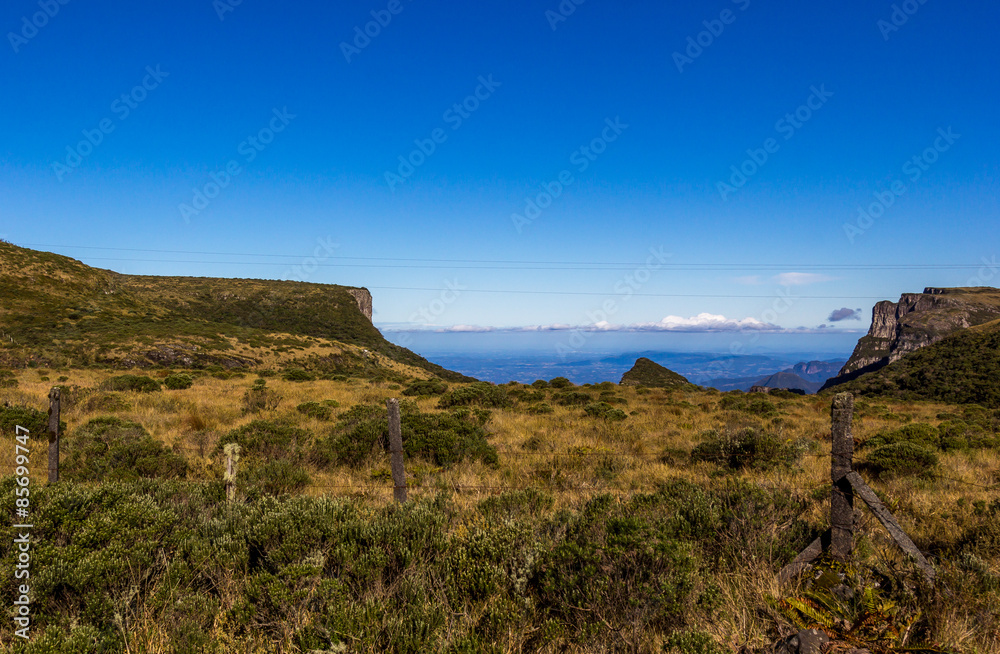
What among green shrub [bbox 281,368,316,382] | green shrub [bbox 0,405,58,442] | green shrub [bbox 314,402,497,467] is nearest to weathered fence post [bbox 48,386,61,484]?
green shrub [bbox 314,402,497,467]

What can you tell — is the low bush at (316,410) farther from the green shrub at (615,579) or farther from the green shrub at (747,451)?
the green shrub at (615,579)

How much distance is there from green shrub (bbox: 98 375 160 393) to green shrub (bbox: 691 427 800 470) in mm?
21426

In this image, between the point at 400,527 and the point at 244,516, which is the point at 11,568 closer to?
the point at 244,516

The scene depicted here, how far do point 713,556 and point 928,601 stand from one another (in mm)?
1585

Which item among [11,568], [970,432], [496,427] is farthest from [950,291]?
[11,568]

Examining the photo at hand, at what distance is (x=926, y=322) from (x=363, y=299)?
6706 inches

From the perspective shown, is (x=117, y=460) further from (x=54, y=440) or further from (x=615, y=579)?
(x=615, y=579)

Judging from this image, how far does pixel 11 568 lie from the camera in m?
3.51

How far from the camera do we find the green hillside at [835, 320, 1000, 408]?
39.1 meters

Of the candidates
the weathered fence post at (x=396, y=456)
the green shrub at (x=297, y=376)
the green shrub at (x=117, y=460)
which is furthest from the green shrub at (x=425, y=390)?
the weathered fence post at (x=396, y=456)

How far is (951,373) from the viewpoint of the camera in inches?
1864

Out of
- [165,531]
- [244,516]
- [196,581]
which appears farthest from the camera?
[244,516]

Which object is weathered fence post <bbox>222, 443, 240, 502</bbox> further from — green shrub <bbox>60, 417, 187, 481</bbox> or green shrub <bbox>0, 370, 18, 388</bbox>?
green shrub <bbox>0, 370, 18, 388</bbox>

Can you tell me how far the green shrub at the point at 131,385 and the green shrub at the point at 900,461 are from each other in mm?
24508
